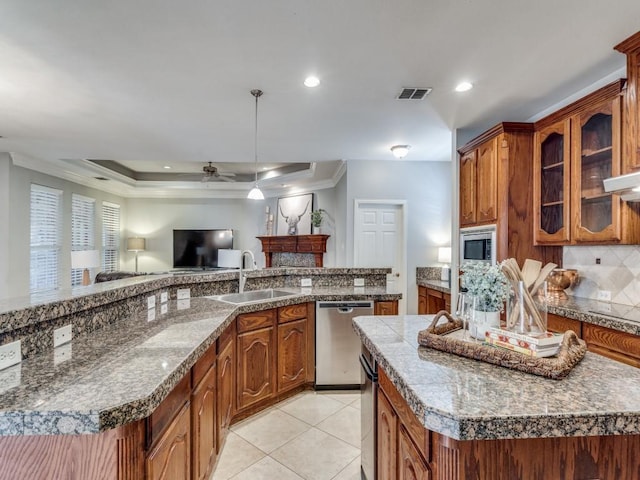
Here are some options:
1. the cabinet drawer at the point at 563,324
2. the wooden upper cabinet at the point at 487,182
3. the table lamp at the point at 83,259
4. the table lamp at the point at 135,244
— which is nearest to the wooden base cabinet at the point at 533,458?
the cabinet drawer at the point at 563,324

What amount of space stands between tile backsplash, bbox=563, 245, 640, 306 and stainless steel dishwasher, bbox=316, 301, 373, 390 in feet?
5.85

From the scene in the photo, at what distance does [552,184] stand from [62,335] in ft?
11.7

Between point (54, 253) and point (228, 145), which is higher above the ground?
point (228, 145)

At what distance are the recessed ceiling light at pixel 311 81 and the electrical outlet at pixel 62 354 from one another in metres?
2.21

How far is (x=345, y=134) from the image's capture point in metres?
3.80

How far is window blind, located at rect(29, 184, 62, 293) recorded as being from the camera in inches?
195

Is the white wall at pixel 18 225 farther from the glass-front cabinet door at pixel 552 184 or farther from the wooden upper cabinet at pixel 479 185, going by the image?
the glass-front cabinet door at pixel 552 184

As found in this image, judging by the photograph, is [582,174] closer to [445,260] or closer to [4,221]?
[445,260]

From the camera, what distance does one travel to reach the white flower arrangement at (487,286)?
127 cm

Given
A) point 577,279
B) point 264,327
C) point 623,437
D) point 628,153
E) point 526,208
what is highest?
point 628,153

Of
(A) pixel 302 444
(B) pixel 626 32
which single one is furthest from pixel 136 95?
(B) pixel 626 32

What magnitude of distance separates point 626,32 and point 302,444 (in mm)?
3292

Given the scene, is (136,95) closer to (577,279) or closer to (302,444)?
(302,444)

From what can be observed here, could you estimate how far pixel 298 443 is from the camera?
91.6 inches
